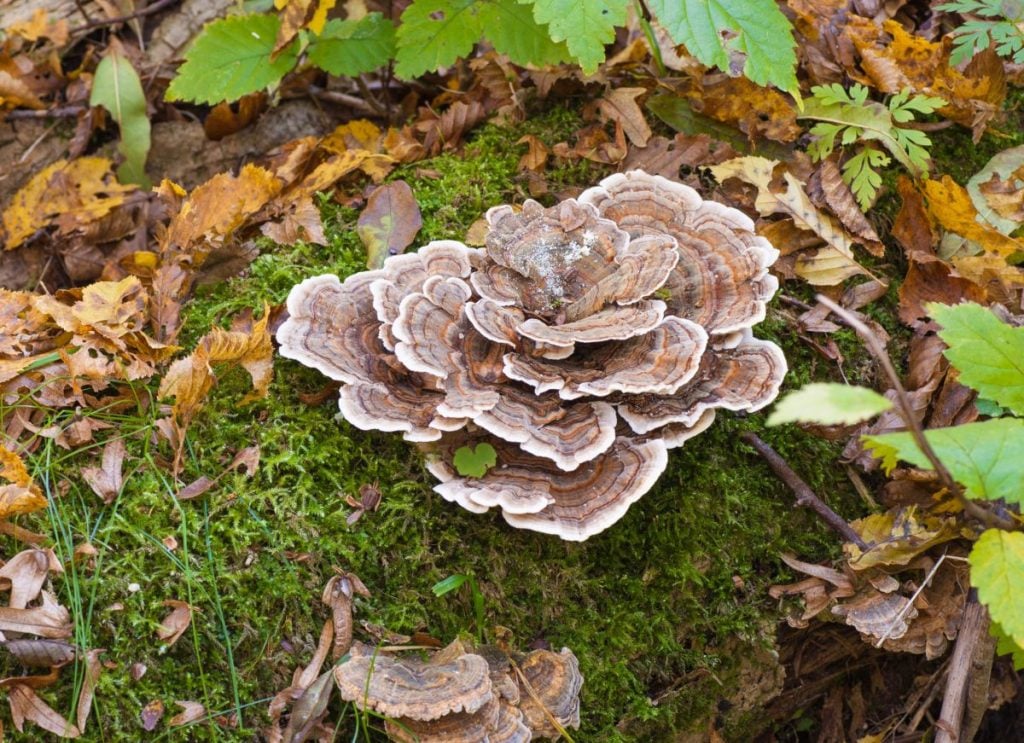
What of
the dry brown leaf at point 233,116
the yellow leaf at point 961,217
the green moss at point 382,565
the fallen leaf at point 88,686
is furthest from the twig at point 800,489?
the dry brown leaf at point 233,116

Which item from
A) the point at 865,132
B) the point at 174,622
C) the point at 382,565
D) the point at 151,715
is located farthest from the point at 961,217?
the point at 151,715

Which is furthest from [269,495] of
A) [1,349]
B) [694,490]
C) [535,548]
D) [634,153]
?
[634,153]

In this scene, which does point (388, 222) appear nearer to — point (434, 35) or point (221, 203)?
point (221, 203)

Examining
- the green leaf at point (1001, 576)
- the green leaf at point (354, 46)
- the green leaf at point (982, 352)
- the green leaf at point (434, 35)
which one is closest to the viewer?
the green leaf at point (1001, 576)

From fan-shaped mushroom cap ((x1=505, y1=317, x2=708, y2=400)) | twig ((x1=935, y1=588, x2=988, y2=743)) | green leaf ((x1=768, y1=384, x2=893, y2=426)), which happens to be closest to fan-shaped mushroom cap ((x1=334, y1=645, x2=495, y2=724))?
fan-shaped mushroom cap ((x1=505, y1=317, x2=708, y2=400))

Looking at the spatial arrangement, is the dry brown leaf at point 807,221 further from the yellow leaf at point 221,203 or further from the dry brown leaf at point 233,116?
the dry brown leaf at point 233,116

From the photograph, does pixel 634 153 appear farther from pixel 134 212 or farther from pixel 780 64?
pixel 134 212

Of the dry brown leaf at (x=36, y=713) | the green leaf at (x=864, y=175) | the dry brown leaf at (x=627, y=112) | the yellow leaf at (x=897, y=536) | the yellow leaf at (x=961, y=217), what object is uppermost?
the dry brown leaf at (x=627, y=112)
